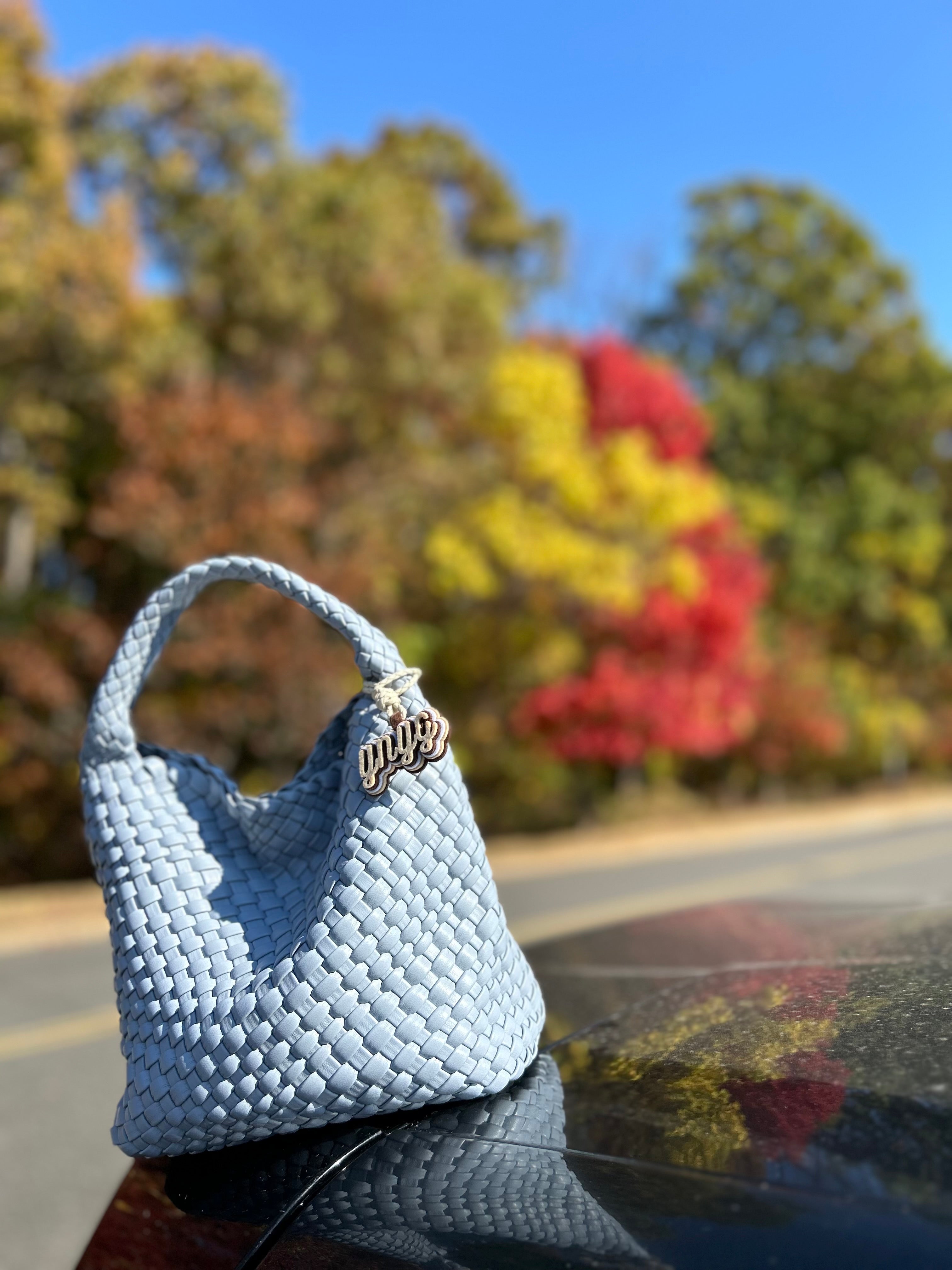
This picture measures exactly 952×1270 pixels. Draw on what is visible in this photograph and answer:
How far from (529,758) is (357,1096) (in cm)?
1731

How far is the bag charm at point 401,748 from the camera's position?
1.21 meters

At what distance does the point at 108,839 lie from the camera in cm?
133

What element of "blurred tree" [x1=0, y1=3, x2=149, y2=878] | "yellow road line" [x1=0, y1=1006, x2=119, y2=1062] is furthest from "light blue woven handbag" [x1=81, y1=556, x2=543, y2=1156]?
"blurred tree" [x1=0, y1=3, x2=149, y2=878]

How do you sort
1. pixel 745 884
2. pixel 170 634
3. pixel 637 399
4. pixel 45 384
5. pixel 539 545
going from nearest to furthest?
pixel 170 634
pixel 745 884
pixel 45 384
pixel 539 545
pixel 637 399

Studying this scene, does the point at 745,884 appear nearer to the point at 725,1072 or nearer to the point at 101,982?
the point at 101,982

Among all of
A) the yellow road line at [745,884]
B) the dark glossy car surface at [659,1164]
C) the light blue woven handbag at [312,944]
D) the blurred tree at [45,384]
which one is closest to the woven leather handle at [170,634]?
the light blue woven handbag at [312,944]

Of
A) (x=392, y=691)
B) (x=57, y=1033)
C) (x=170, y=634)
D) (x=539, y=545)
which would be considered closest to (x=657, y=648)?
(x=539, y=545)

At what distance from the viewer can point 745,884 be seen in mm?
11008

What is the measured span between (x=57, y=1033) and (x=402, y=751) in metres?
5.45

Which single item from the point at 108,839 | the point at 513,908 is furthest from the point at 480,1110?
the point at 513,908

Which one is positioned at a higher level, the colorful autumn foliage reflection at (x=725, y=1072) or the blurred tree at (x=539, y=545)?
the blurred tree at (x=539, y=545)

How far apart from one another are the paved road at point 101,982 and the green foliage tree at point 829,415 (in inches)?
360

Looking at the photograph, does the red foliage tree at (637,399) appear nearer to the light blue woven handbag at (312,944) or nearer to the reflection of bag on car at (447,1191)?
the light blue woven handbag at (312,944)

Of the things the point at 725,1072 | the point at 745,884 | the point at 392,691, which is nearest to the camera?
the point at 725,1072
